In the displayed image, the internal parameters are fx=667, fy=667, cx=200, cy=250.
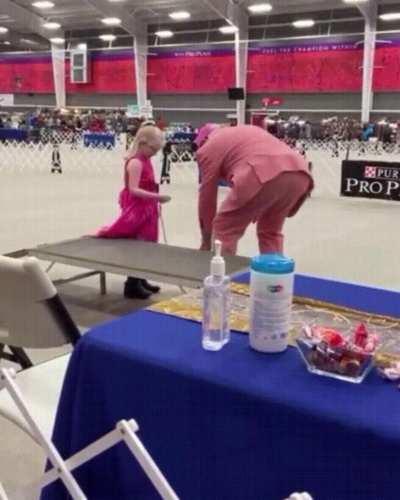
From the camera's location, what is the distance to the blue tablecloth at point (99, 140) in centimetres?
1686

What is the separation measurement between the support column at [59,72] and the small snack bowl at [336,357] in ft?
83.7

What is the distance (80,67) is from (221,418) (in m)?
25.2

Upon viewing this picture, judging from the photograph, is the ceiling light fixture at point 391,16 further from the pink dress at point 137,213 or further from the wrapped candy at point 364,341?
the wrapped candy at point 364,341

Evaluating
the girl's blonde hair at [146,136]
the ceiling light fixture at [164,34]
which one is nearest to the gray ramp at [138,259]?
the girl's blonde hair at [146,136]

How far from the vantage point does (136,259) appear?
144 inches

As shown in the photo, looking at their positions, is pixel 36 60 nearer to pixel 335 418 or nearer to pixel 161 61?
pixel 161 61

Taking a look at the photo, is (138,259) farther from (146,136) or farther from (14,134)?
(14,134)

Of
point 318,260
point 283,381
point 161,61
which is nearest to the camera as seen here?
point 283,381

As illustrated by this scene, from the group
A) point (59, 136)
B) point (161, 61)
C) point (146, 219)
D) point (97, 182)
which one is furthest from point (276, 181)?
point (161, 61)

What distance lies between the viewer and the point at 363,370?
1255 millimetres

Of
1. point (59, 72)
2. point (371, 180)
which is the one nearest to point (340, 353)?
point (371, 180)

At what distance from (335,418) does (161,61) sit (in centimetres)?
2352

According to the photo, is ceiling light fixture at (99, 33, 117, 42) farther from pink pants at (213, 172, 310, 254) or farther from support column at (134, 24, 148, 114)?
pink pants at (213, 172, 310, 254)

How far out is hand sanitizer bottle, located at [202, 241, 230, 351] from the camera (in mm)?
1390
